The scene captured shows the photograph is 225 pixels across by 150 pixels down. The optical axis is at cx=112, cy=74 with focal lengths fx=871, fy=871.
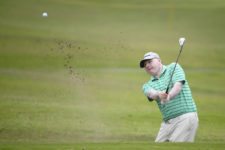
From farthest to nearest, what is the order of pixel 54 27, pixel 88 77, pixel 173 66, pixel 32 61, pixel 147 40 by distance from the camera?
pixel 54 27, pixel 147 40, pixel 32 61, pixel 88 77, pixel 173 66

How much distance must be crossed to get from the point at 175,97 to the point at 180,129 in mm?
428

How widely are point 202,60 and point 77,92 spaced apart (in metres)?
8.48

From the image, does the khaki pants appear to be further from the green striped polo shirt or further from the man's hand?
the man's hand

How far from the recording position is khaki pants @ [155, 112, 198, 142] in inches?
434

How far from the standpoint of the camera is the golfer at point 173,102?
36.1 ft

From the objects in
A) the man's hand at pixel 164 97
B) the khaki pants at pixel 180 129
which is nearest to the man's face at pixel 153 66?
the man's hand at pixel 164 97

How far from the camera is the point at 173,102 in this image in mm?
11055

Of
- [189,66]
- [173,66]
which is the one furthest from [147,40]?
[173,66]

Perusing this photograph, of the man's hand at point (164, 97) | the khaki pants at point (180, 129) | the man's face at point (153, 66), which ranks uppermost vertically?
the man's face at point (153, 66)

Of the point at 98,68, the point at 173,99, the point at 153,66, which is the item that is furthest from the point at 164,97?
the point at 98,68

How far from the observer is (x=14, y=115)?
17.8m

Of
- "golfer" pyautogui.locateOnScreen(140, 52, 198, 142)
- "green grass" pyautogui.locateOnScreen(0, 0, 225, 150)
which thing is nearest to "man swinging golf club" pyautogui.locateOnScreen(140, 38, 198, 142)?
"golfer" pyautogui.locateOnScreen(140, 52, 198, 142)

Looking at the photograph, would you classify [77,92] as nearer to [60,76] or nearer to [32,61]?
[60,76]

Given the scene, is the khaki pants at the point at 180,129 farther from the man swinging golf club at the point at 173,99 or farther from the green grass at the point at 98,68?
the green grass at the point at 98,68
